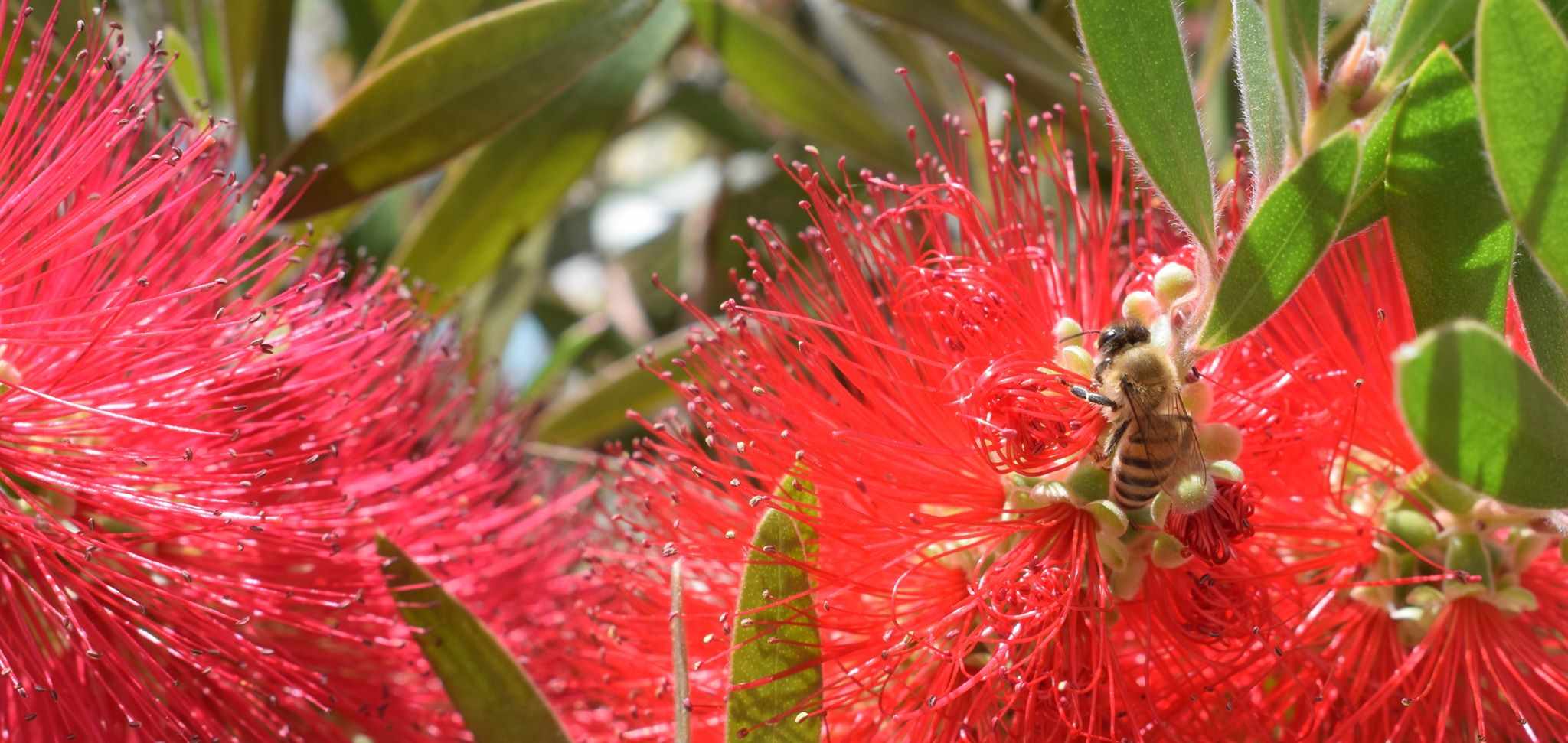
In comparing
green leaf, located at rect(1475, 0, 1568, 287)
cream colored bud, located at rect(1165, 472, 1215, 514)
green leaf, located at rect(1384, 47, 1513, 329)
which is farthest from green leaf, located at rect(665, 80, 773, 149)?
green leaf, located at rect(1475, 0, 1568, 287)

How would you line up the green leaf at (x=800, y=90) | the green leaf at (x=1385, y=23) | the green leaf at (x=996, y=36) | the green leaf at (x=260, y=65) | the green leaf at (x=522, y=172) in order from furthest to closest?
the green leaf at (x=800, y=90) < the green leaf at (x=522, y=172) < the green leaf at (x=996, y=36) < the green leaf at (x=260, y=65) < the green leaf at (x=1385, y=23)

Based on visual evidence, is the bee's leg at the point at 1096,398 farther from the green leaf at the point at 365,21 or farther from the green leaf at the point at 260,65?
the green leaf at the point at 365,21

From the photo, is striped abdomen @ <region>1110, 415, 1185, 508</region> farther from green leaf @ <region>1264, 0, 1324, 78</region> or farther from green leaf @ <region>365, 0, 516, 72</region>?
green leaf @ <region>365, 0, 516, 72</region>

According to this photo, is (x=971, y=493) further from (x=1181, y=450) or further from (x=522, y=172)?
(x=522, y=172)

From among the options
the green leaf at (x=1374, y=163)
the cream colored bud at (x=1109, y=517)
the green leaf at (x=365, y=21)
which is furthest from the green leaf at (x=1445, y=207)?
the green leaf at (x=365, y=21)

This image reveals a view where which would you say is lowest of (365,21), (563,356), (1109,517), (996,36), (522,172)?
(1109,517)

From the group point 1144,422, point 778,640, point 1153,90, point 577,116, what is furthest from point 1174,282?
point 577,116
